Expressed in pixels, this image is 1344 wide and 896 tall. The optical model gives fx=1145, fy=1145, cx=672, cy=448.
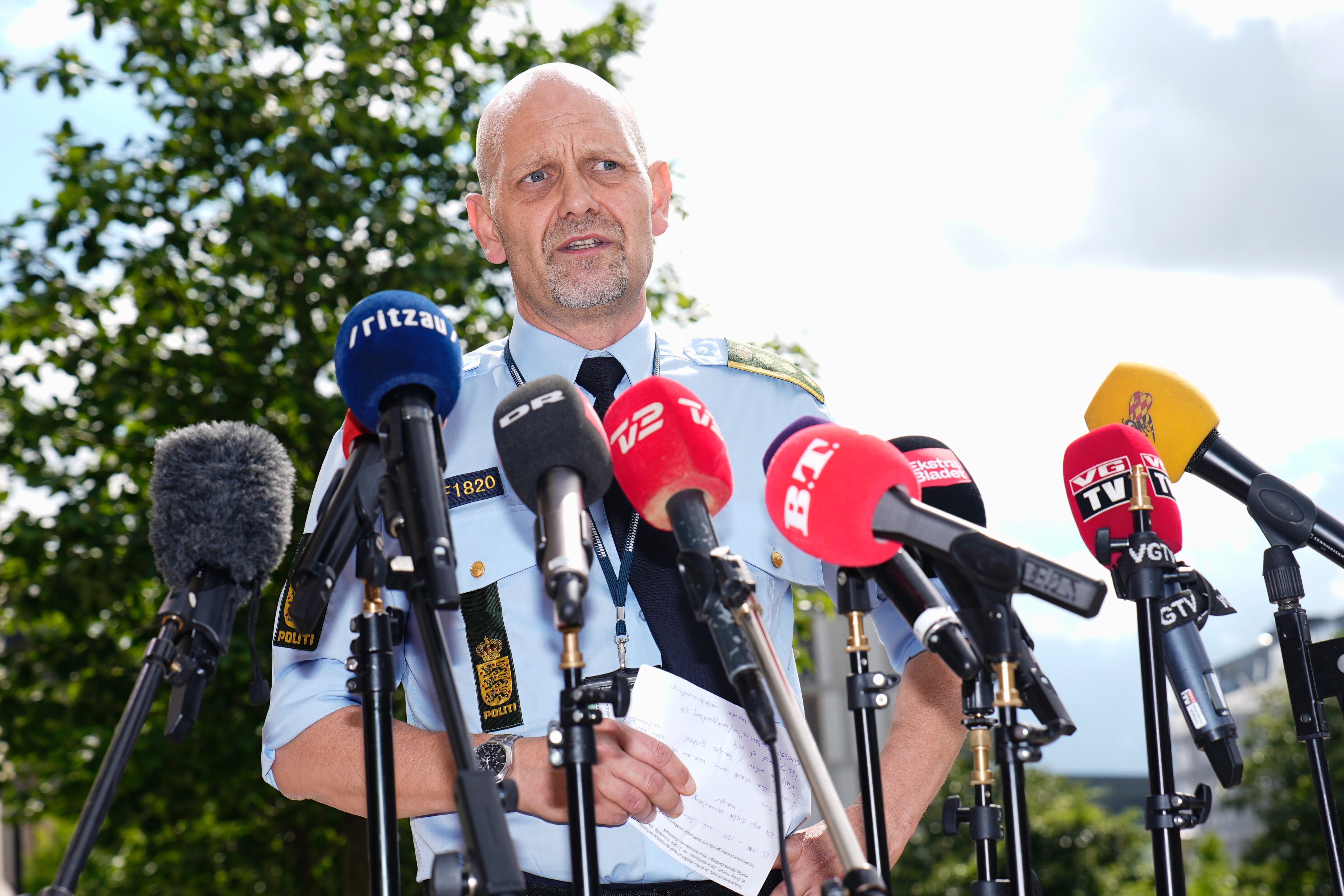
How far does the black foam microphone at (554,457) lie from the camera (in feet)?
4.16

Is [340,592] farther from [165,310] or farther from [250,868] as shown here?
[250,868]

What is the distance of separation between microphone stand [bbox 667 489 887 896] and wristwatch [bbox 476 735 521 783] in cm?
66

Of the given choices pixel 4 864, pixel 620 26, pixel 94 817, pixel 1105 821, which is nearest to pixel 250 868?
pixel 620 26

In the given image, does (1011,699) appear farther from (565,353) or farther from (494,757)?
(565,353)

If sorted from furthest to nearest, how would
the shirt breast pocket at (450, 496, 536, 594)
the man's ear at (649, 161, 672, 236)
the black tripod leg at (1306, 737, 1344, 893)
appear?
the man's ear at (649, 161, 672, 236) → the shirt breast pocket at (450, 496, 536, 594) → the black tripod leg at (1306, 737, 1344, 893)

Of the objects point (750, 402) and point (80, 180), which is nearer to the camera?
point (750, 402)

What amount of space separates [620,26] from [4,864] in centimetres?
2607

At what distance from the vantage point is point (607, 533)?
216 centimetres

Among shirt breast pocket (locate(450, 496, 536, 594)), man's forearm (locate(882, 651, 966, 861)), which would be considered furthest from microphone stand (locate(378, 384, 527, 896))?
man's forearm (locate(882, 651, 966, 861))

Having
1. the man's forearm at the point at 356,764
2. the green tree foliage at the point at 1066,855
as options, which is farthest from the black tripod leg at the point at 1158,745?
the green tree foliage at the point at 1066,855

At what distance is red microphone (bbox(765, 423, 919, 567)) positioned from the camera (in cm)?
135

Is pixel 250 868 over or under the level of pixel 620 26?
under

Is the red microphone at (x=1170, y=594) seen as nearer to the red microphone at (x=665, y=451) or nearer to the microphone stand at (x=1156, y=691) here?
the microphone stand at (x=1156, y=691)

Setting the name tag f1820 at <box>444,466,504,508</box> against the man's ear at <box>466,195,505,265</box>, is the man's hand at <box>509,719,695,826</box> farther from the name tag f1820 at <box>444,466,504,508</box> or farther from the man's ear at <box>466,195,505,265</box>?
the man's ear at <box>466,195,505,265</box>
